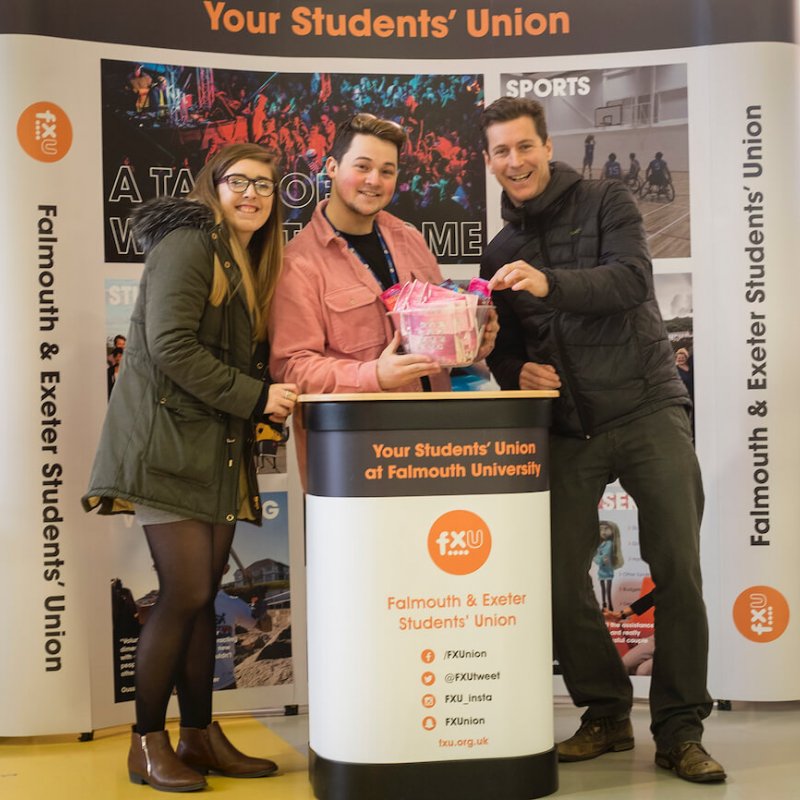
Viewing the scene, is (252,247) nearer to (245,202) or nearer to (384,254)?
(245,202)

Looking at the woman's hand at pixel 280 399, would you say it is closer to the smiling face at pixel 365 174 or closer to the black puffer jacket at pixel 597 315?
the smiling face at pixel 365 174

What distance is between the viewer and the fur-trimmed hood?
3096 millimetres


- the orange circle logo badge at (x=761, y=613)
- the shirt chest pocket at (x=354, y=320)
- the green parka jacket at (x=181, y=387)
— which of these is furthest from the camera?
the orange circle logo badge at (x=761, y=613)

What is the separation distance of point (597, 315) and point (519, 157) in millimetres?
530

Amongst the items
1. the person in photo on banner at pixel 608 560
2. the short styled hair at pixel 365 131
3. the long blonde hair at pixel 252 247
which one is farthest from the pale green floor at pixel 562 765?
the short styled hair at pixel 365 131

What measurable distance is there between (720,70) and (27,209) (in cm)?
245

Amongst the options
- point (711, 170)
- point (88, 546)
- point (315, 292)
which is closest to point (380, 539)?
point (315, 292)

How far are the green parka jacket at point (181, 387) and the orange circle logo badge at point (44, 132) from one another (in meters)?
0.70

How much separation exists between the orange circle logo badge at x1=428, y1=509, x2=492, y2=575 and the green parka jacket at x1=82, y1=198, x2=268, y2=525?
63cm

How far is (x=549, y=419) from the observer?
2.99 meters

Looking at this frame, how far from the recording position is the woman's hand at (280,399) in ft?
9.94

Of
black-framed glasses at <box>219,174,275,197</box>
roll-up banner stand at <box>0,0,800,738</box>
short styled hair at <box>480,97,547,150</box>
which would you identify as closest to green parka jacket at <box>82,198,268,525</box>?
black-framed glasses at <box>219,174,275,197</box>

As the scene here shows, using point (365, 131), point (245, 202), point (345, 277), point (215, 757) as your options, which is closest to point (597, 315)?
point (345, 277)

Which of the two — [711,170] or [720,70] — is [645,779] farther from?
[720,70]
